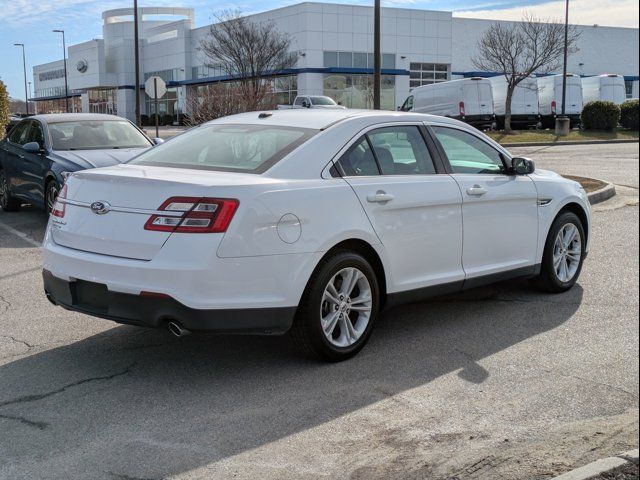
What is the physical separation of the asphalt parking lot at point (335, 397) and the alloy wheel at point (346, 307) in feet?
0.65

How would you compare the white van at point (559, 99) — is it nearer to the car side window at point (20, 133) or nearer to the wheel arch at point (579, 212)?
the car side window at point (20, 133)

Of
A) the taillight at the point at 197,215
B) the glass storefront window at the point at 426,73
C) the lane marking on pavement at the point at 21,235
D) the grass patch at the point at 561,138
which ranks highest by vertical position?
the glass storefront window at the point at 426,73

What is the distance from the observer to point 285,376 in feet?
16.0

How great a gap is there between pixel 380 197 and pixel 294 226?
82cm

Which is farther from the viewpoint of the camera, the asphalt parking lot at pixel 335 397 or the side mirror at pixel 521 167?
the side mirror at pixel 521 167

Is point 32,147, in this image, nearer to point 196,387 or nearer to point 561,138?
point 196,387

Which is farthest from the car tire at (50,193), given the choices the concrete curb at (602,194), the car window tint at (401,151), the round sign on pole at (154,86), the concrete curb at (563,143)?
the concrete curb at (563,143)

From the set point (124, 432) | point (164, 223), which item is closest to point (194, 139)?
point (164, 223)

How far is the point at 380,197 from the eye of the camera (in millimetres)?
5246

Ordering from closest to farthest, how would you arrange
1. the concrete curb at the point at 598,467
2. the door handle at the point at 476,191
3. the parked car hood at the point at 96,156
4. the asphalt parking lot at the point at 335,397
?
the concrete curb at the point at 598,467
the asphalt parking lot at the point at 335,397
the door handle at the point at 476,191
the parked car hood at the point at 96,156

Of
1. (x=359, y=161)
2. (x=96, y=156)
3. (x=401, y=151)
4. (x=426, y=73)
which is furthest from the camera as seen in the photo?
(x=426, y=73)

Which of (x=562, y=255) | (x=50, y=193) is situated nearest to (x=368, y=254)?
(x=562, y=255)

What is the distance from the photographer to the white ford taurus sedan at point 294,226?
14.7 feet

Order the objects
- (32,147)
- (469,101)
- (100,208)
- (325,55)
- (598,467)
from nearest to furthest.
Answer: (598,467), (100,208), (32,147), (469,101), (325,55)
